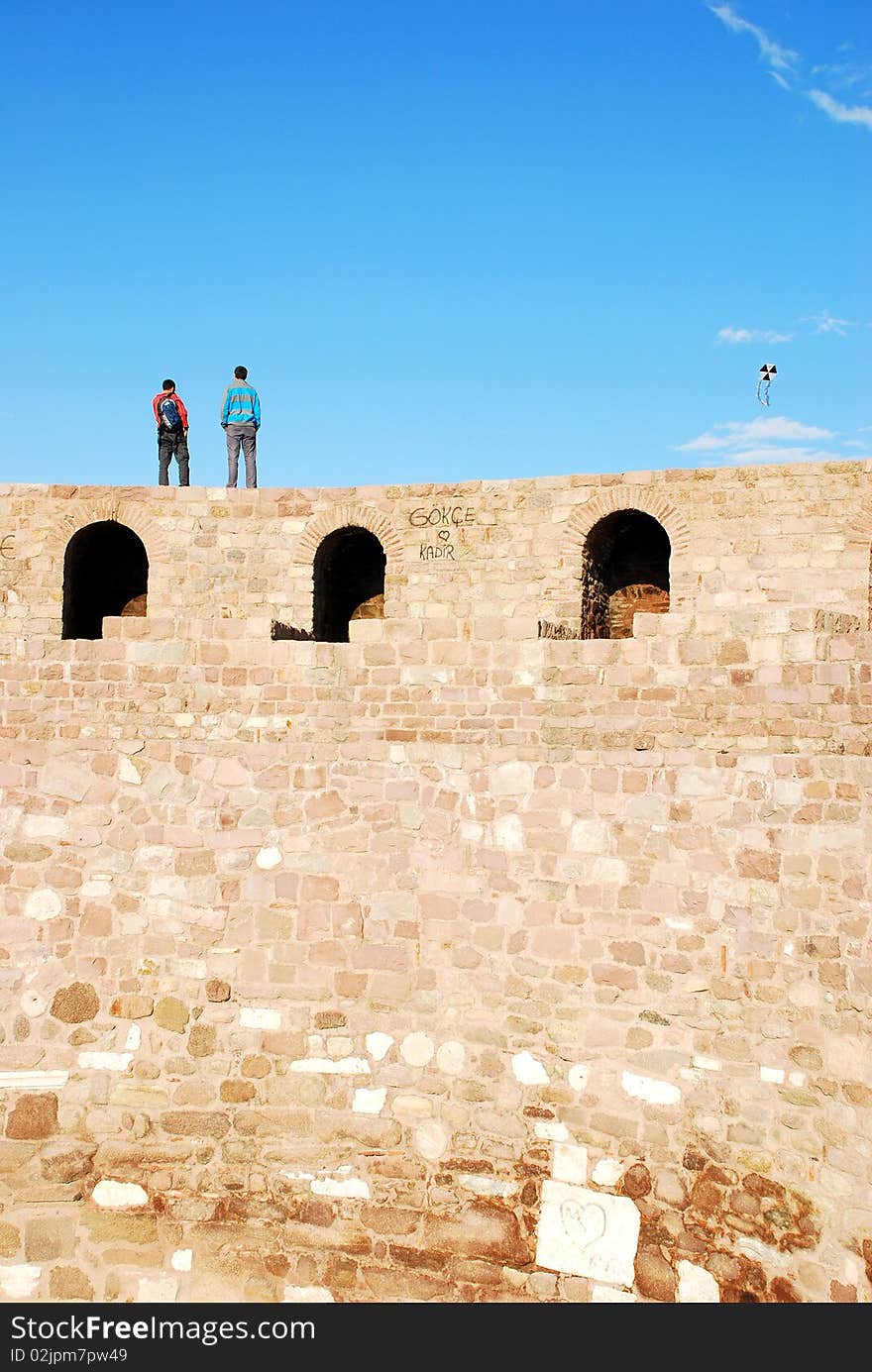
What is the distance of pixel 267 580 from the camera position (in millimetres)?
12844

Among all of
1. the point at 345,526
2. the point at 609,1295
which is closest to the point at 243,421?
the point at 345,526

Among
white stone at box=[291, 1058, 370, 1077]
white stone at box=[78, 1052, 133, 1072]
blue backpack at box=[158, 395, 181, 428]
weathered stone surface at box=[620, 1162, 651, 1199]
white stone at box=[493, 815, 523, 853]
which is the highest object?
blue backpack at box=[158, 395, 181, 428]

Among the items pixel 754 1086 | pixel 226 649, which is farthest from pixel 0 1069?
pixel 754 1086

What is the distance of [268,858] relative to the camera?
680 cm

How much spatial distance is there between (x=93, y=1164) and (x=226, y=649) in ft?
10.6

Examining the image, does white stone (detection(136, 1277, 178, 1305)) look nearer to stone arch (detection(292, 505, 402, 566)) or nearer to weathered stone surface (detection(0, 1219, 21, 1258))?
weathered stone surface (detection(0, 1219, 21, 1258))

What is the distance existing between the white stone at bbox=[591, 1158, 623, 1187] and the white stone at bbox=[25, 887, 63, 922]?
3589 millimetres

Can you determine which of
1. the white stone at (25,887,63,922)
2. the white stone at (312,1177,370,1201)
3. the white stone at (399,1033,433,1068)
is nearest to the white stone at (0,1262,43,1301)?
the white stone at (312,1177,370,1201)

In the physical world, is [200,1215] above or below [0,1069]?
below

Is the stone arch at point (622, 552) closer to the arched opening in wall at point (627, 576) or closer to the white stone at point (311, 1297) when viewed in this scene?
the arched opening in wall at point (627, 576)

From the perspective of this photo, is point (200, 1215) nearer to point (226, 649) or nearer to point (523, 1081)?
point (523, 1081)

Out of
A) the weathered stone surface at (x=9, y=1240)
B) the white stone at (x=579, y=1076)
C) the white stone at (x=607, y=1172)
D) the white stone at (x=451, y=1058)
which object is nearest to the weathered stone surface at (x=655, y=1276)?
the white stone at (x=607, y=1172)

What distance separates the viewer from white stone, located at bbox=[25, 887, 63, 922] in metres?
6.90

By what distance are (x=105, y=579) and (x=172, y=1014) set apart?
8800 mm
